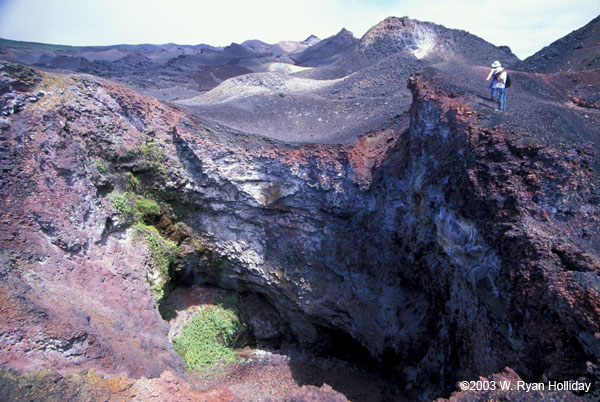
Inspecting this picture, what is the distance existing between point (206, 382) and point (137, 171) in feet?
18.9

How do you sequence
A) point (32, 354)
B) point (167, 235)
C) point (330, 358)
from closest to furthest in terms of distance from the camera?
1. point (32, 354)
2. point (167, 235)
3. point (330, 358)

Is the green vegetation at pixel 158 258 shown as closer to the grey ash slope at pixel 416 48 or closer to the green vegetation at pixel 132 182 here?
the green vegetation at pixel 132 182

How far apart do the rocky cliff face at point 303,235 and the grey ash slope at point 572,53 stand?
215 inches

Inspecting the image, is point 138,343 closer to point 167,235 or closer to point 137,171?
point 167,235

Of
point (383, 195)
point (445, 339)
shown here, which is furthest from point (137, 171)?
point (445, 339)

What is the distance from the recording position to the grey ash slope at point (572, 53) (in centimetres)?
991

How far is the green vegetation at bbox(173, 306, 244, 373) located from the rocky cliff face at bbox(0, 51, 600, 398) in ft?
3.37

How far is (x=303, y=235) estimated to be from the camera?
391 inches

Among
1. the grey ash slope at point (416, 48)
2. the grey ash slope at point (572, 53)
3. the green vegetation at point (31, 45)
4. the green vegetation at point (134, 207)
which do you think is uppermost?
the green vegetation at point (31, 45)

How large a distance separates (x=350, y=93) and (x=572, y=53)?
7.33 meters

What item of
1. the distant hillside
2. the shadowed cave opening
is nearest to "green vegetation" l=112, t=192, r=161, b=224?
the shadowed cave opening

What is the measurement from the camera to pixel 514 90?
8445 millimetres

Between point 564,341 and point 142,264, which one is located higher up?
point 564,341

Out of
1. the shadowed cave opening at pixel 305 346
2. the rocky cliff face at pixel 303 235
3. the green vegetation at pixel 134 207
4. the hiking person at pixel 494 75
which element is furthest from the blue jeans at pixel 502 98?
the green vegetation at pixel 134 207
